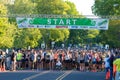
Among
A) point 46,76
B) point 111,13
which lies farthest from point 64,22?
point 111,13

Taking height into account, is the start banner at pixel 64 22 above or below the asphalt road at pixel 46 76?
above

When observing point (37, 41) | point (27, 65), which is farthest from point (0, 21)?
point (37, 41)

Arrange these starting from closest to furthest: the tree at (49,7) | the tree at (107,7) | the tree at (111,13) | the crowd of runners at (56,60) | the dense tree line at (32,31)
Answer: the crowd of runners at (56,60)
the dense tree line at (32,31)
the tree at (107,7)
the tree at (111,13)
the tree at (49,7)

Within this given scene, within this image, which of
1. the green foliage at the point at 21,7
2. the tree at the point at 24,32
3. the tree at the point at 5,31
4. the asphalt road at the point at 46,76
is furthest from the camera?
the green foliage at the point at 21,7

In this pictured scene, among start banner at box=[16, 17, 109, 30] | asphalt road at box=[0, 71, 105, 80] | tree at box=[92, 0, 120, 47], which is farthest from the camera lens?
tree at box=[92, 0, 120, 47]

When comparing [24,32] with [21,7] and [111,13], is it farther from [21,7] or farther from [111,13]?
[111,13]

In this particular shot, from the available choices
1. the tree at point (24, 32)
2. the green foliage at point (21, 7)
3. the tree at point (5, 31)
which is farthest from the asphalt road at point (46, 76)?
the green foliage at point (21, 7)

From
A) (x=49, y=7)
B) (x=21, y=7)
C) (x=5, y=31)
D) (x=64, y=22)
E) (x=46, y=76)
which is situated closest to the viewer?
(x=46, y=76)

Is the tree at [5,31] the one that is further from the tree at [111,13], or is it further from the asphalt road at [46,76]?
the asphalt road at [46,76]

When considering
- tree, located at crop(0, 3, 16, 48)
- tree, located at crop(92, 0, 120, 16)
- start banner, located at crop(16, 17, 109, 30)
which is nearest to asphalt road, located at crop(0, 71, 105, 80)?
start banner, located at crop(16, 17, 109, 30)

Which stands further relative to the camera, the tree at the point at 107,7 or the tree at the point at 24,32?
the tree at the point at 24,32

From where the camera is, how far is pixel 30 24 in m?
57.8

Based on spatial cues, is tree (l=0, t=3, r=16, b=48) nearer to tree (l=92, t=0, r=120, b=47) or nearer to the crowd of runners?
tree (l=92, t=0, r=120, b=47)

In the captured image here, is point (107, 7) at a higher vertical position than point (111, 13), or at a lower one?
higher
